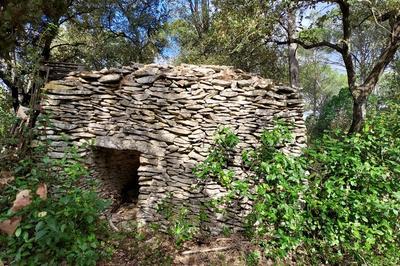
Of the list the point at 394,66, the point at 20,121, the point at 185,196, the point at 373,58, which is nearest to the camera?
the point at 185,196

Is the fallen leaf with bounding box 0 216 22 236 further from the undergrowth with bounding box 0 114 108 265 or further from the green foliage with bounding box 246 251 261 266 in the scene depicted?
the green foliage with bounding box 246 251 261 266

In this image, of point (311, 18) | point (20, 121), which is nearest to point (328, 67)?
point (311, 18)

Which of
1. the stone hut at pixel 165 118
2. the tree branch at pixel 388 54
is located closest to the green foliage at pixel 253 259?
the stone hut at pixel 165 118

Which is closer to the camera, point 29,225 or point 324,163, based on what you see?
point 29,225

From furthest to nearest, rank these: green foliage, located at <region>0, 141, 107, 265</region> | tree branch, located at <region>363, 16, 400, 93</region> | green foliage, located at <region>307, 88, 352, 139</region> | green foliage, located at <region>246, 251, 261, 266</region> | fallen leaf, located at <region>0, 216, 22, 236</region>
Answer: green foliage, located at <region>307, 88, 352, 139</region>
tree branch, located at <region>363, 16, 400, 93</region>
green foliage, located at <region>246, 251, 261, 266</region>
fallen leaf, located at <region>0, 216, 22, 236</region>
green foliage, located at <region>0, 141, 107, 265</region>

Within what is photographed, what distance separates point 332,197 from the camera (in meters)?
3.11

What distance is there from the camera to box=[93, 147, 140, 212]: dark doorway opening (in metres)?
3.92

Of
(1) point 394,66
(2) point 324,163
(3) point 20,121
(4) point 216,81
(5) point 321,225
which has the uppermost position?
(1) point 394,66

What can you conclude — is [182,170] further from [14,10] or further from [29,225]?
[14,10]

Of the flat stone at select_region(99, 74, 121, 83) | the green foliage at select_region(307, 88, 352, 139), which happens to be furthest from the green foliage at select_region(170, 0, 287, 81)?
the green foliage at select_region(307, 88, 352, 139)

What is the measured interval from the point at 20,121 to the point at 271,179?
3.75 meters

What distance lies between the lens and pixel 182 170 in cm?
365

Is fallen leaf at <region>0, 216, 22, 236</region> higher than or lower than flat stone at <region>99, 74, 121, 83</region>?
lower

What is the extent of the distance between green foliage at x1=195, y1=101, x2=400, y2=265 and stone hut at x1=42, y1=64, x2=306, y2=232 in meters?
0.37
